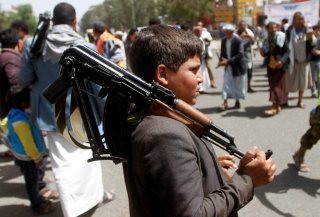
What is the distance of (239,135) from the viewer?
5441 mm

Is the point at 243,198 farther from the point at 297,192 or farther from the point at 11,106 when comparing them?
the point at 11,106

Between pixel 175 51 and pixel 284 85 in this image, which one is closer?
pixel 175 51

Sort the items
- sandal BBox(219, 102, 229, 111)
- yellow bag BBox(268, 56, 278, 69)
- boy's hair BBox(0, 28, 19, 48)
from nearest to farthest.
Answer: boy's hair BBox(0, 28, 19, 48) → yellow bag BBox(268, 56, 278, 69) → sandal BBox(219, 102, 229, 111)

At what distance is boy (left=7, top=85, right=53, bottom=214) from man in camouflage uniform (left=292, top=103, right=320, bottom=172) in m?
2.72

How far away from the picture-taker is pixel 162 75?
129 centimetres

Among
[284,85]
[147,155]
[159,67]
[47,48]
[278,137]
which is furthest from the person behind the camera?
[284,85]

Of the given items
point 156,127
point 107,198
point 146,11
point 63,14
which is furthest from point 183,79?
point 146,11

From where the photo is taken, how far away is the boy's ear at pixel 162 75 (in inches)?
50.2

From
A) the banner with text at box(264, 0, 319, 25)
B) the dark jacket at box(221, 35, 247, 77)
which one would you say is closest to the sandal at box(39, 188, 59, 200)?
the dark jacket at box(221, 35, 247, 77)

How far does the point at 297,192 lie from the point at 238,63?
3.66 metres

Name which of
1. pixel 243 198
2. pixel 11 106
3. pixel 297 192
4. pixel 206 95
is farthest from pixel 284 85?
pixel 243 198

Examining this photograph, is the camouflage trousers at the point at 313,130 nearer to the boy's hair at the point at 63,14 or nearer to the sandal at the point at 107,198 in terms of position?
the sandal at the point at 107,198

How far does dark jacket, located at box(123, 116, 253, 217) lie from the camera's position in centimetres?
114

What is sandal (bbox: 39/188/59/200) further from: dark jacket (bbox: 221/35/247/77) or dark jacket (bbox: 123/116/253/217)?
dark jacket (bbox: 221/35/247/77)
